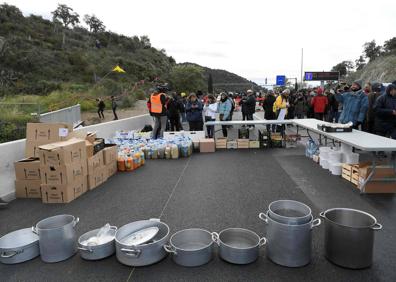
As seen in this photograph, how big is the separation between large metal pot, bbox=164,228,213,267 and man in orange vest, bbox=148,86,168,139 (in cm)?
623

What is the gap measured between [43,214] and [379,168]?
202 inches

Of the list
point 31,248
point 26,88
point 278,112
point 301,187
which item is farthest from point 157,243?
point 26,88

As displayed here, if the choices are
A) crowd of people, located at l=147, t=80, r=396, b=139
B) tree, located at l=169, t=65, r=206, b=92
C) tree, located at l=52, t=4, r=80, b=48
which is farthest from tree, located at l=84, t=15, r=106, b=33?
crowd of people, located at l=147, t=80, r=396, b=139

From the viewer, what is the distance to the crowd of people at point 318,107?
627 cm

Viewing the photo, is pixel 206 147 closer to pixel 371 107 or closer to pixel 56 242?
pixel 371 107

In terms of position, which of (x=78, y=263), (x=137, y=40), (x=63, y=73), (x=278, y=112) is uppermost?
(x=137, y=40)

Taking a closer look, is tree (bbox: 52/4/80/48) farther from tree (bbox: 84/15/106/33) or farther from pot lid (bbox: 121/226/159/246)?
pot lid (bbox: 121/226/159/246)

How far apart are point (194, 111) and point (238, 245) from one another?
7.47 metres

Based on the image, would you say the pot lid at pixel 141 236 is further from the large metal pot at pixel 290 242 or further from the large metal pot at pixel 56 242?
the large metal pot at pixel 290 242

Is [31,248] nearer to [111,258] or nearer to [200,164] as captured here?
[111,258]

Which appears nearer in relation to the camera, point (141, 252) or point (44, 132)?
point (141, 252)

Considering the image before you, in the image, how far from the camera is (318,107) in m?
11.2

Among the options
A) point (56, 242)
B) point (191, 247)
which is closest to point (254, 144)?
point (191, 247)

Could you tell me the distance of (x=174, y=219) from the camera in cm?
403
